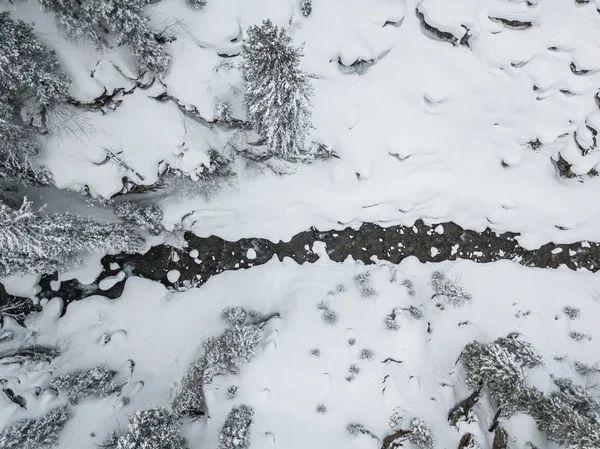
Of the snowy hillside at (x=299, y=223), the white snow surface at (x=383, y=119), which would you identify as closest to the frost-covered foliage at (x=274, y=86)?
the snowy hillside at (x=299, y=223)

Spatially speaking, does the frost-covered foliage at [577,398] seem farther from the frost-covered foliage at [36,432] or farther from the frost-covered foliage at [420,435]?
the frost-covered foliage at [36,432]

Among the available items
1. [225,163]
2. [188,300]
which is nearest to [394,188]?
[225,163]

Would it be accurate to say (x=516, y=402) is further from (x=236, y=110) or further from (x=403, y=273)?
(x=236, y=110)

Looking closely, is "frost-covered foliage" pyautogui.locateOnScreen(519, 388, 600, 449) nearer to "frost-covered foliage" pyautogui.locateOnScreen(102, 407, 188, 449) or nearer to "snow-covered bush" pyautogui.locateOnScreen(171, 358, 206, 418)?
"snow-covered bush" pyautogui.locateOnScreen(171, 358, 206, 418)

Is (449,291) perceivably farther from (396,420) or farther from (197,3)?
(197,3)

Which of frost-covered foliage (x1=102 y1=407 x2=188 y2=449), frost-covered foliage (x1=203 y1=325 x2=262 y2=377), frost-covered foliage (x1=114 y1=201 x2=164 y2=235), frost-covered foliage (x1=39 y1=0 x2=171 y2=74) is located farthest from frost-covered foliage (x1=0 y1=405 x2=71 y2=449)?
frost-covered foliage (x1=39 y1=0 x2=171 y2=74)
